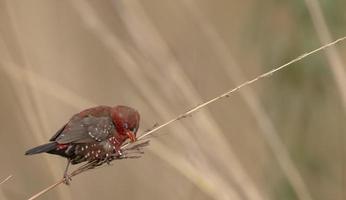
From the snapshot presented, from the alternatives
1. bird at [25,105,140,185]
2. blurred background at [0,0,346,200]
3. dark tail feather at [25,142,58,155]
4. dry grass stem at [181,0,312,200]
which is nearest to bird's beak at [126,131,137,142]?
bird at [25,105,140,185]

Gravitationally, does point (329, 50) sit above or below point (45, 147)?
below

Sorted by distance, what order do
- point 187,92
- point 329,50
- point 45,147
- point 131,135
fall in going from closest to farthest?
point 45,147
point 131,135
point 329,50
point 187,92

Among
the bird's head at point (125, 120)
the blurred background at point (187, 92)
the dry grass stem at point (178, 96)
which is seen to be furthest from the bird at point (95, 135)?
the dry grass stem at point (178, 96)

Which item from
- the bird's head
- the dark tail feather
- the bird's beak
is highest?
the dark tail feather

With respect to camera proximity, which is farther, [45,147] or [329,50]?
[329,50]

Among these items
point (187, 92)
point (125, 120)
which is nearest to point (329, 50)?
point (187, 92)

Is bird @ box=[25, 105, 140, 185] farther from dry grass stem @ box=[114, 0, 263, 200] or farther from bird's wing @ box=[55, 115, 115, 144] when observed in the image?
dry grass stem @ box=[114, 0, 263, 200]

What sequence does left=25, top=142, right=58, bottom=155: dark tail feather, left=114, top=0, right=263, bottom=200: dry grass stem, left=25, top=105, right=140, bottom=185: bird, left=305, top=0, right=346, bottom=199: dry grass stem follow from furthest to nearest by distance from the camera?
left=114, top=0, right=263, bottom=200: dry grass stem < left=305, top=0, right=346, bottom=199: dry grass stem < left=25, top=105, right=140, bottom=185: bird < left=25, top=142, right=58, bottom=155: dark tail feather

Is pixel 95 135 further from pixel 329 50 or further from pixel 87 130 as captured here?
pixel 329 50

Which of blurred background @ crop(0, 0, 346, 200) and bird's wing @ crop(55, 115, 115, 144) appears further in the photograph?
blurred background @ crop(0, 0, 346, 200)
